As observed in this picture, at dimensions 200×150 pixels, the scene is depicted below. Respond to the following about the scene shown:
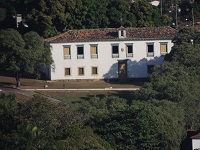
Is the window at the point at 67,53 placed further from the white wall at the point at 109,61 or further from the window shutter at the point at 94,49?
the window shutter at the point at 94,49

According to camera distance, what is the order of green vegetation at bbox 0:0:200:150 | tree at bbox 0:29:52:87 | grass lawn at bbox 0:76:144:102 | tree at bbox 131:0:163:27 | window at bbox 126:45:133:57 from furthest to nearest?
1. tree at bbox 131:0:163:27
2. window at bbox 126:45:133:57
3. tree at bbox 0:29:52:87
4. grass lawn at bbox 0:76:144:102
5. green vegetation at bbox 0:0:200:150

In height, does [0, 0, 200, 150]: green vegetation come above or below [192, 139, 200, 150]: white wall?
above

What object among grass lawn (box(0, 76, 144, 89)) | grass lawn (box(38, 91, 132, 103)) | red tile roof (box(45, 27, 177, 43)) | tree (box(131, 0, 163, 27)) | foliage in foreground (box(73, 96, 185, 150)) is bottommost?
foliage in foreground (box(73, 96, 185, 150))

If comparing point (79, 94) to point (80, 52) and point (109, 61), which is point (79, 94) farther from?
point (109, 61)

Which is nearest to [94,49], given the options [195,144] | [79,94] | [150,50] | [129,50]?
[129,50]

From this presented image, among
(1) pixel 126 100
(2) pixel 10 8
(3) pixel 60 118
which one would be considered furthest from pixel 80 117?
(2) pixel 10 8

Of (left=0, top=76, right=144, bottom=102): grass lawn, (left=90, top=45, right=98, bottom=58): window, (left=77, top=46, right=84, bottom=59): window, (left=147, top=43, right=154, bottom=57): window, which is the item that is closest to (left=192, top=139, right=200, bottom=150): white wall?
(left=0, top=76, right=144, bottom=102): grass lawn

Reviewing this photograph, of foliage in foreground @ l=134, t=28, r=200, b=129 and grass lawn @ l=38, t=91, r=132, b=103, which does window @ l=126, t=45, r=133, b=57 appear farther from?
grass lawn @ l=38, t=91, r=132, b=103
